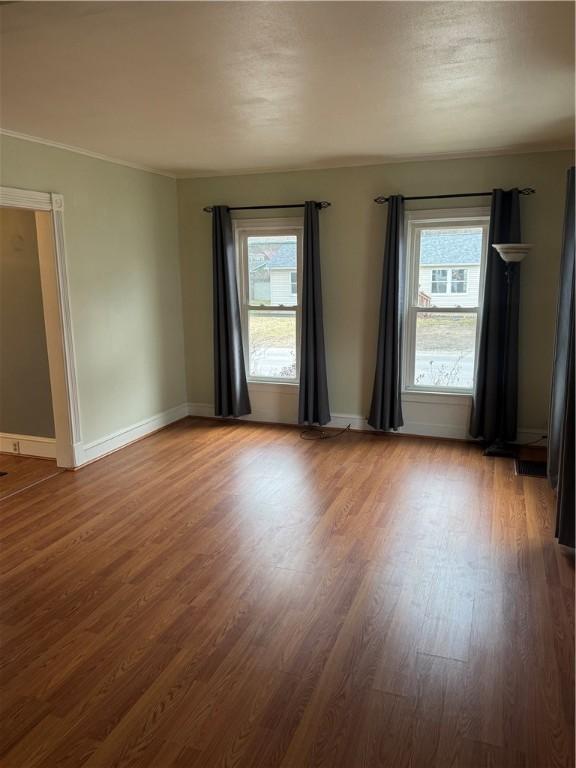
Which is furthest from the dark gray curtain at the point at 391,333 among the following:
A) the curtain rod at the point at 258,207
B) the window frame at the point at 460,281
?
the curtain rod at the point at 258,207

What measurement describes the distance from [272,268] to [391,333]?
4.81 ft

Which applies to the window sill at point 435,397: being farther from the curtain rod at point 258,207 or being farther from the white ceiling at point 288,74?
the white ceiling at point 288,74

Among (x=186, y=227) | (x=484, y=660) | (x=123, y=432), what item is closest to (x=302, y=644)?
(x=484, y=660)

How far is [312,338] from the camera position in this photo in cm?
545

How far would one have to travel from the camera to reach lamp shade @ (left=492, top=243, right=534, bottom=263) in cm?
432

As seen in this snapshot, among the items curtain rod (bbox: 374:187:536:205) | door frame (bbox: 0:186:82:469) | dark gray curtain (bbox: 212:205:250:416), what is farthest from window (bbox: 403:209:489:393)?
door frame (bbox: 0:186:82:469)

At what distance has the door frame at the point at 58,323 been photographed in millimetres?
4238

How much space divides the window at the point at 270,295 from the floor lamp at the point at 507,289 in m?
1.99

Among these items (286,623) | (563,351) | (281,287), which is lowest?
(286,623)

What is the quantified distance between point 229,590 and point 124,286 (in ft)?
10.7

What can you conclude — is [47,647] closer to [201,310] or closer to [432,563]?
[432,563]

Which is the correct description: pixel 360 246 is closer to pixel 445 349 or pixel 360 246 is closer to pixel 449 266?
pixel 449 266

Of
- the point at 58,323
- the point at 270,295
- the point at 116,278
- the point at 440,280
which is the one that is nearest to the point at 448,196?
the point at 440,280

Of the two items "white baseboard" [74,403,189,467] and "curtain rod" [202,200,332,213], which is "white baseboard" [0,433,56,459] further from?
"curtain rod" [202,200,332,213]
